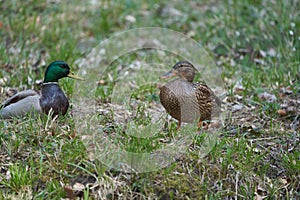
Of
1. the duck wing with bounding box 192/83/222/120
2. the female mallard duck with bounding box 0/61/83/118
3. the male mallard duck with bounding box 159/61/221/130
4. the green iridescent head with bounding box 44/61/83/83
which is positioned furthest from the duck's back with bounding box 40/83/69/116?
the duck wing with bounding box 192/83/222/120

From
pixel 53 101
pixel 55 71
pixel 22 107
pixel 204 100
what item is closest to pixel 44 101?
pixel 53 101

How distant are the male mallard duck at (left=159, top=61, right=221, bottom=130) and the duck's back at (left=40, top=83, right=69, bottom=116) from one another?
82 cm

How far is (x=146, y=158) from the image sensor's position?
148 inches

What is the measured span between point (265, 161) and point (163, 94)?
94 centimetres

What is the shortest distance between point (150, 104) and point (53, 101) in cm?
101

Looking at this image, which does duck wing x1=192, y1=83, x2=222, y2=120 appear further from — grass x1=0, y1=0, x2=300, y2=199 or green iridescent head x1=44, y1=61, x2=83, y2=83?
green iridescent head x1=44, y1=61, x2=83, y2=83

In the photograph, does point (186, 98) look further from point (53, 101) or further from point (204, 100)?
point (53, 101)

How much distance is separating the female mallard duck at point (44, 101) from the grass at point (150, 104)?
97 mm

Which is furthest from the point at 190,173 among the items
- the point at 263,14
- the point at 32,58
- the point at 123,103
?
the point at 263,14

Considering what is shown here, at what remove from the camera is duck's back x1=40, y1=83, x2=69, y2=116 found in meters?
4.26

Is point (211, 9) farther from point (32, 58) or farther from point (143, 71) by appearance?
point (32, 58)

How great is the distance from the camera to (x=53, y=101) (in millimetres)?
4285

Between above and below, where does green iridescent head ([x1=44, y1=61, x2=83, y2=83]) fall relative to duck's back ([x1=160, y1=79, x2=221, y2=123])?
above

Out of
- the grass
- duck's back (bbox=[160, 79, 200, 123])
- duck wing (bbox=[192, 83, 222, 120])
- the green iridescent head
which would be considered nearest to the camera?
the grass
